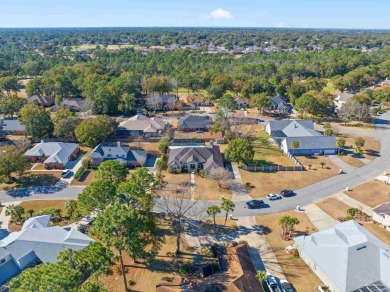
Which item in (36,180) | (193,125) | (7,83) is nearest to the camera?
(36,180)

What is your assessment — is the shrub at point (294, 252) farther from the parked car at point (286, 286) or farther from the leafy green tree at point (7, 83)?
the leafy green tree at point (7, 83)

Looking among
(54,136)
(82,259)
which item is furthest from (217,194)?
(54,136)

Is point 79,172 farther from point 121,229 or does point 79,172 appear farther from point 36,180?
point 121,229

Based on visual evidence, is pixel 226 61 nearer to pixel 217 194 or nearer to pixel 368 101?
pixel 368 101

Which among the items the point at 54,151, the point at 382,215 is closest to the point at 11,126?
the point at 54,151

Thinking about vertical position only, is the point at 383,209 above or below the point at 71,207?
above

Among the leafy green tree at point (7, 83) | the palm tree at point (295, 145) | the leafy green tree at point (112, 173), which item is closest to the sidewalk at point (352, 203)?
the palm tree at point (295, 145)
